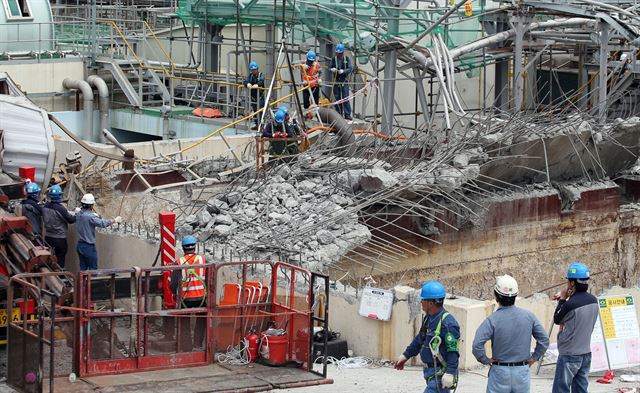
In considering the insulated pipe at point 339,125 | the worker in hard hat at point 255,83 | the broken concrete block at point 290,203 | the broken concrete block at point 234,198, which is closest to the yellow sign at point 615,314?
the broken concrete block at point 290,203

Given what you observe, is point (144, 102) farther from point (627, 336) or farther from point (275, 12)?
point (627, 336)

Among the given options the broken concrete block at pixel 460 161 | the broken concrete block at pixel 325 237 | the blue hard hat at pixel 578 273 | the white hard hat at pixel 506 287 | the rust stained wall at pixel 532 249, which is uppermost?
the broken concrete block at pixel 460 161

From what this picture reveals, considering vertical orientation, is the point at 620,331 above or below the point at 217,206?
below

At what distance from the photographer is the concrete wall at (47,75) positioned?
32812mm

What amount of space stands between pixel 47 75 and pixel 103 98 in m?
1.47

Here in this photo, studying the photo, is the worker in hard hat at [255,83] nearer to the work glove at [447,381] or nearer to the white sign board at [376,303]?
the white sign board at [376,303]

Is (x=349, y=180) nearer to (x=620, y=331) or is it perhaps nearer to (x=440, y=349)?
(x=620, y=331)

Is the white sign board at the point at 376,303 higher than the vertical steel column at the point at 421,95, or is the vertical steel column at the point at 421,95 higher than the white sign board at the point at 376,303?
the vertical steel column at the point at 421,95

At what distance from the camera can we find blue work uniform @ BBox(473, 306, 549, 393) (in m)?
11.2

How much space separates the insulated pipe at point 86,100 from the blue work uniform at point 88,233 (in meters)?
15.0

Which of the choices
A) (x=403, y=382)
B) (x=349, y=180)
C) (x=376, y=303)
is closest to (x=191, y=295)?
(x=403, y=382)

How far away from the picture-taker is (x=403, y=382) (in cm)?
1428

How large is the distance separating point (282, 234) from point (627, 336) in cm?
582

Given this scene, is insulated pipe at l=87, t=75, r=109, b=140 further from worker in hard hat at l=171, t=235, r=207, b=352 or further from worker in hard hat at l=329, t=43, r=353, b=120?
worker in hard hat at l=171, t=235, r=207, b=352
